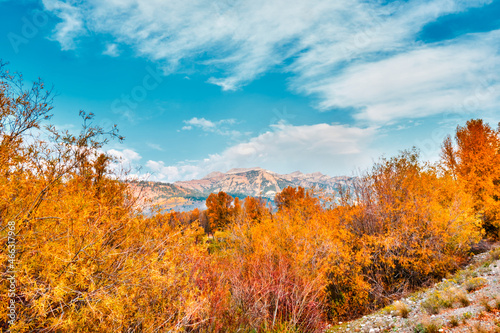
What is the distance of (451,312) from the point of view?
23.5 ft

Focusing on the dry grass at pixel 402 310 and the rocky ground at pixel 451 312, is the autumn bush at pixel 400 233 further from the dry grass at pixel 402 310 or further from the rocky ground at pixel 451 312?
the dry grass at pixel 402 310

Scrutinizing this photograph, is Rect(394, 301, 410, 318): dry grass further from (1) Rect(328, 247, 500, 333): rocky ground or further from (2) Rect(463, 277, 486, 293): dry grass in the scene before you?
(2) Rect(463, 277, 486, 293): dry grass

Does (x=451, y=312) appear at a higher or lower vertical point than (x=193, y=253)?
lower

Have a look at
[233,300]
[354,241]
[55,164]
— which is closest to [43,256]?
[55,164]

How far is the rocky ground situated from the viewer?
6180mm

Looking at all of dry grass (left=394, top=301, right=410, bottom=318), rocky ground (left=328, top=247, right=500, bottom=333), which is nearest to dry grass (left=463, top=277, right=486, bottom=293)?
rocky ground (left=328, top=247, right=500, bottom=333)

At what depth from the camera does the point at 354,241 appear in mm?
13180

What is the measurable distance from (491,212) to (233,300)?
2344cm

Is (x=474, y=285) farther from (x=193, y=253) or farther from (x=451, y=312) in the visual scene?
(x=193, y=253)

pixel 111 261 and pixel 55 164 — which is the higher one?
pixel 55 164

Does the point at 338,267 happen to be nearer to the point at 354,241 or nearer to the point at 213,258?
the point at 354,241

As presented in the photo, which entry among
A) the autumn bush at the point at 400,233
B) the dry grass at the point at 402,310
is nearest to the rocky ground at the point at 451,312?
the dry grass at the point at 402,310

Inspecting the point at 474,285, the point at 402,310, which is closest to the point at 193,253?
the point at 402,310

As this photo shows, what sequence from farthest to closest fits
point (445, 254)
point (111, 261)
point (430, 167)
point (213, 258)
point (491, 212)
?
point (430, 167), point (491, 212), point (445, 254), point (213, 258), point (111, 261)
